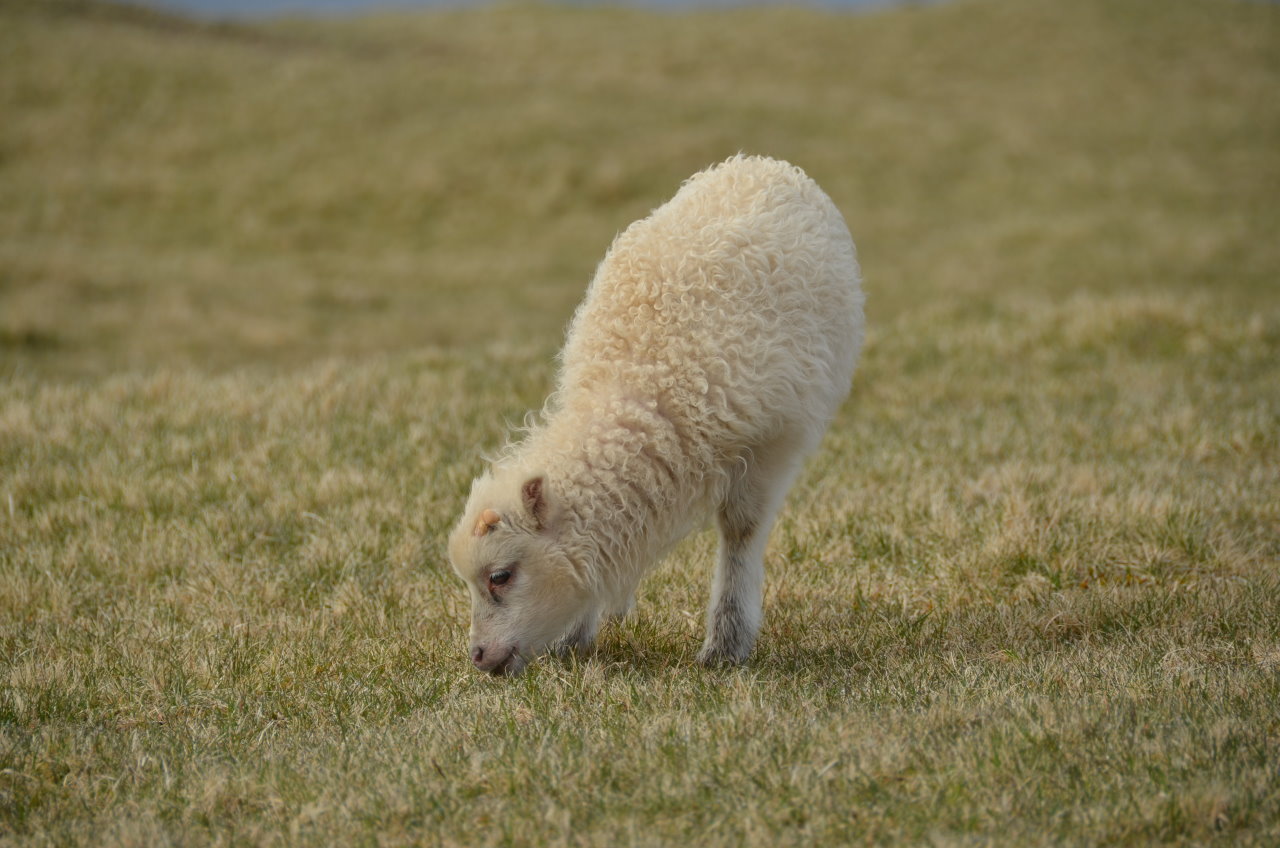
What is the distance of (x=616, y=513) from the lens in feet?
16.1

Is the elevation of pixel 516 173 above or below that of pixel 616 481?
below

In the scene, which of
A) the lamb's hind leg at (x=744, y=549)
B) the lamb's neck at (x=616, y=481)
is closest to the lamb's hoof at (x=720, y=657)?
the lamb's hind leg at (x=744, y=549)

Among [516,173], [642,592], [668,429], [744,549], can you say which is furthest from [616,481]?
[516,173]

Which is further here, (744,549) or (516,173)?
(516,173)

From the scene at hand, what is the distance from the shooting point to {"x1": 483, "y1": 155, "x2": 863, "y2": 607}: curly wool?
195 inches

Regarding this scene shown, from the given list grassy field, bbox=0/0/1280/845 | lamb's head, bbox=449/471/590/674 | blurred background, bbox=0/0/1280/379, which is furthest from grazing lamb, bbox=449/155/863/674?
blurred background, bbox=0/0/1280/379

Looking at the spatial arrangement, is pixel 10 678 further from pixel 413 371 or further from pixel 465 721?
pixel 413 371

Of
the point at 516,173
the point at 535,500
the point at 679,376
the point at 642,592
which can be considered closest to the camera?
the point at 535,500

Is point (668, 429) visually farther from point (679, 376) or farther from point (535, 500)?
point (535, 500)

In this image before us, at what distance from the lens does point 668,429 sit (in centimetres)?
499

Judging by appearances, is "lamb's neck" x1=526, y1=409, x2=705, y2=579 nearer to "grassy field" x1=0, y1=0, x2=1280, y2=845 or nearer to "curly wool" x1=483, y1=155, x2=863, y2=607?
"curly wool" x1=483, y1=155, x2=863, y2=607

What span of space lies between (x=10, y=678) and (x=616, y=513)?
108 inches

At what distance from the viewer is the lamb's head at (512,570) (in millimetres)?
4762

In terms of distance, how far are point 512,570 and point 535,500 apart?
31 cm
